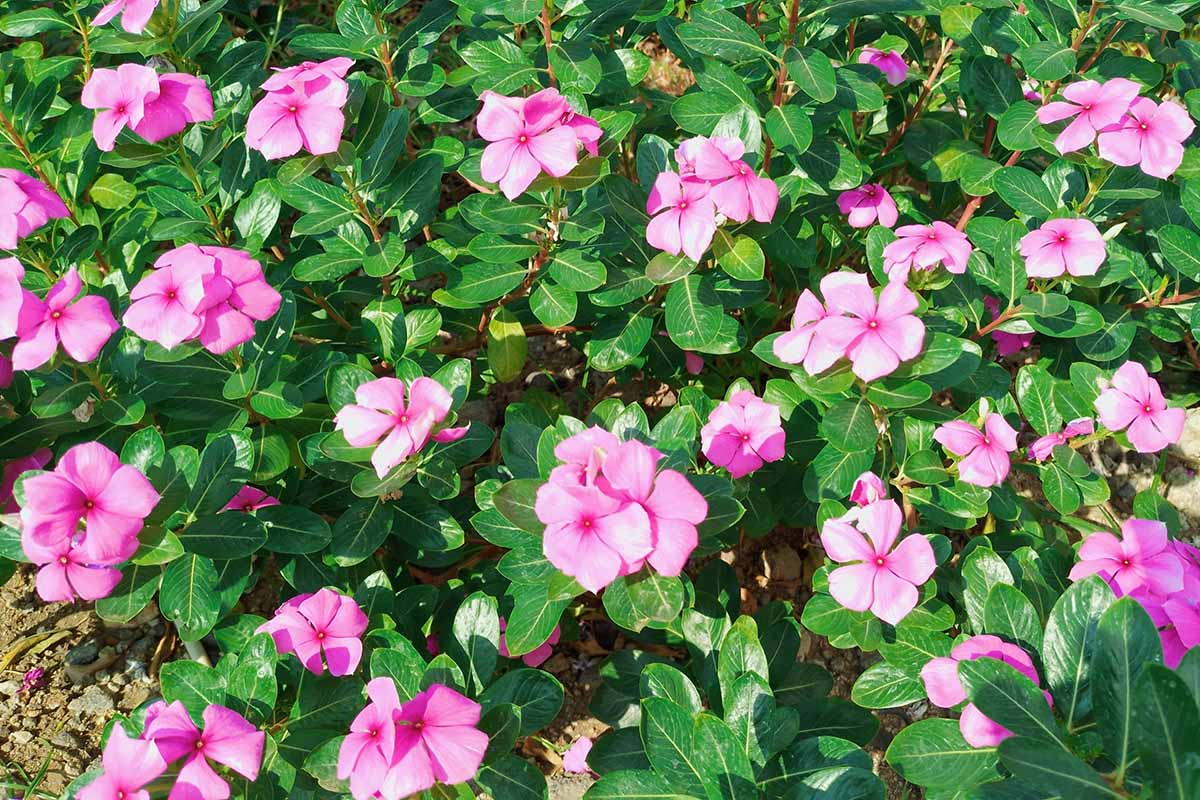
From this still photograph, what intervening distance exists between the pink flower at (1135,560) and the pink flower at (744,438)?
72 centimetres

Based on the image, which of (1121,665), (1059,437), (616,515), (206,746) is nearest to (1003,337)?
(1059,437)

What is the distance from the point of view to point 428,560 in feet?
8.34

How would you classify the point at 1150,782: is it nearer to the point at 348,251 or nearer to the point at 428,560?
the point at 428,560

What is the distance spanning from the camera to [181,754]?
1.70 m

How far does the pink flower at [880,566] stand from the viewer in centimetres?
200

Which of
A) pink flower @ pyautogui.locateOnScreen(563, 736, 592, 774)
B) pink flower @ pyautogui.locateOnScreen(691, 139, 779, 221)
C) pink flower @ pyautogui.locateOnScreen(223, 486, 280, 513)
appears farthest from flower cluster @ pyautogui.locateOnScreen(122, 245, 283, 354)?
pink flower @ pyautogui.locateOnScreen(563, 736, 592, 774)

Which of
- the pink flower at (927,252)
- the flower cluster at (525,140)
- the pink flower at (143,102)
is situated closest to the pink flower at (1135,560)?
the pink flower at (927,252)

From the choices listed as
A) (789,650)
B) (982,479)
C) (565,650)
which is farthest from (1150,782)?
(565,650)

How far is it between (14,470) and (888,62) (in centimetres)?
265

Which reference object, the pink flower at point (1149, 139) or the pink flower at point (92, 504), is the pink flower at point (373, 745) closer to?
the pink flower at point (92, 504)

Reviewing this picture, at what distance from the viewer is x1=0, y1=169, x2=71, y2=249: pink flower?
2.05m

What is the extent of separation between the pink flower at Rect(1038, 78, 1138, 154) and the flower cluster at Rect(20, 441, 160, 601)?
223cm

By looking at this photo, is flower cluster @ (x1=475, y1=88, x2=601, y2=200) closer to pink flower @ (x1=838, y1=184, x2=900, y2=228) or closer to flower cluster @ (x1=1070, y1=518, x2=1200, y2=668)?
pink flower @ (x1=838, y1=184, x2=900, y2=228)

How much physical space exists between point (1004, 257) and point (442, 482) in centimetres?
153
